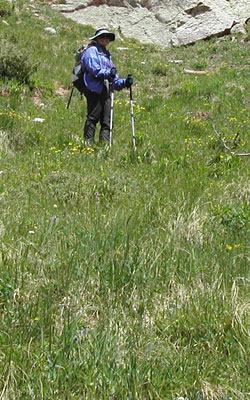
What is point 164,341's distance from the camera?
2867mm

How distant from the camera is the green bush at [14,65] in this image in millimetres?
12461

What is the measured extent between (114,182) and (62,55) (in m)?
12.3

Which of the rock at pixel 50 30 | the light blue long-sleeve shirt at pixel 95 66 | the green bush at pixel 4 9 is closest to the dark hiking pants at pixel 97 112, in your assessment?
the light blue long-sleeve shirt at pixel 95 66

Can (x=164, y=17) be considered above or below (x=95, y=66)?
above

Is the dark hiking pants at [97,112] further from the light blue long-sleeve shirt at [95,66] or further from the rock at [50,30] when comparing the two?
the rock at [50,30]

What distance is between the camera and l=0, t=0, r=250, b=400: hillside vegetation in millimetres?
2547

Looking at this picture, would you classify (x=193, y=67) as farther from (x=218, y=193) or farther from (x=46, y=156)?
(x=218, y=193)

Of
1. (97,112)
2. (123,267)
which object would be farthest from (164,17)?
(123,267)

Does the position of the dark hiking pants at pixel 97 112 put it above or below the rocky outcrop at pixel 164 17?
below

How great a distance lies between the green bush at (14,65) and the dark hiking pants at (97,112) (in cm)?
479

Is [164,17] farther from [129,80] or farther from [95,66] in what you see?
[95,66]

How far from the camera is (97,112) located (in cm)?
853

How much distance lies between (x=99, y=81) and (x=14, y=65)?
5.30 m

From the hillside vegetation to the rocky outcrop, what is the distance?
18063mm
